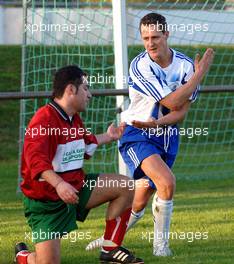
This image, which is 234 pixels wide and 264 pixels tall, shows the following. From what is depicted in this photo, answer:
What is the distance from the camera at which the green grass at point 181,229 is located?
764cm

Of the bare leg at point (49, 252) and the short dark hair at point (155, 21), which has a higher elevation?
the short dark hair at point (155, 21)

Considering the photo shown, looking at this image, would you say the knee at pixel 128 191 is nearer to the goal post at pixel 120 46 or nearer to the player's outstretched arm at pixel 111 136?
the player's outstretched arm at pixel 111 136

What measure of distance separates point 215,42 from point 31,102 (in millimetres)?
2987

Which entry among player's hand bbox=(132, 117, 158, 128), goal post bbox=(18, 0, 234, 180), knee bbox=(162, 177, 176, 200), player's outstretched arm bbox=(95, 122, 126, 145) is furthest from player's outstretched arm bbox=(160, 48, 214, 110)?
goal post bbox=(18, 0, 234, 180)

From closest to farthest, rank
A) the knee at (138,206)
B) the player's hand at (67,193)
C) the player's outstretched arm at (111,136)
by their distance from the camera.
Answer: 1. the player's hand at (67,193)
2. the player's outstretched arm at (111,136)
3. the knee at (138,206)

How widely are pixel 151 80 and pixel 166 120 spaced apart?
330 millimetres

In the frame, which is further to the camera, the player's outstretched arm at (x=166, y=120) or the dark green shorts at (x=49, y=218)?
the player's outstretched arm at (x=166, y=120)

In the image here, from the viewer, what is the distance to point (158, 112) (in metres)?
7.84

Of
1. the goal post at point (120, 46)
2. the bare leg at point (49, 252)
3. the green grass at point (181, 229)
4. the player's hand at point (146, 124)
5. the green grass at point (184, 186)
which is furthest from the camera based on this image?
the goal post at point (120, 46)

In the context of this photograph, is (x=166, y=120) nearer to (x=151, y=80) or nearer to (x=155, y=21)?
(x=151, y=80)

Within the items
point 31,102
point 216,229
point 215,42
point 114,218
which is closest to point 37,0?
point 31,102

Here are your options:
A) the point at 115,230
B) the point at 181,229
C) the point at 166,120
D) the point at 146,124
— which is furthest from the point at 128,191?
the point at 181,229

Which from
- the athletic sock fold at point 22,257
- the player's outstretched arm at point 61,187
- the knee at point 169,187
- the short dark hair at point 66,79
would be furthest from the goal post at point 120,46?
the player's outstretched arm at point 61,187

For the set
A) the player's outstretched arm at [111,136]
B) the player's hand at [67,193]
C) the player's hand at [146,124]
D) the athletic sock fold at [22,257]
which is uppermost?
the player's hand at [146,124]
